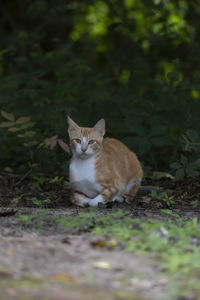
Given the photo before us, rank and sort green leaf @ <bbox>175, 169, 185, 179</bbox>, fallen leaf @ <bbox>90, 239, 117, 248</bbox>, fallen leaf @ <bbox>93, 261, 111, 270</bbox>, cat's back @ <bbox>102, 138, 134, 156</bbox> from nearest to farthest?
fallen leaf @ <bbox>93, 261, 111, 270</bbox> < fallen leaf @ <bbox>90, 239, 117, 248</bbox> < cat's back @ <bbox>102, 138, 134, 156</bbox> < green leaf @ <bbox>175, 169, 185, 179</bbox>

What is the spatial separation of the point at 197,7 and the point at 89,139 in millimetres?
6937

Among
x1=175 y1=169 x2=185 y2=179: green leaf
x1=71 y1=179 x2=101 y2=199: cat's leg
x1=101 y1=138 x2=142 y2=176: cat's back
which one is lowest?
x1=175 y1=169 x2=185 y2=179: green leaf

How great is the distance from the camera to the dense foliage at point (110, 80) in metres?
7.35

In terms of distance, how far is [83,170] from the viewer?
5.53 meters

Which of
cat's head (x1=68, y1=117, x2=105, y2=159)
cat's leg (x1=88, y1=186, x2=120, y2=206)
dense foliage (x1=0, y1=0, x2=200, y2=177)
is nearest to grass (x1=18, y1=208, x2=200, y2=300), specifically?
cat's leg (x1=88, y1=186, x2=120, y2=206)

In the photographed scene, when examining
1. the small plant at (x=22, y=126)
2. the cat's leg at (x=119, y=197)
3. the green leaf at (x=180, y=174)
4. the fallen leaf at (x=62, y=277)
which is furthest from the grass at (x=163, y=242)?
the small plant at (x=22, y=126)

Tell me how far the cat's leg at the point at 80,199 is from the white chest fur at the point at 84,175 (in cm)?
5

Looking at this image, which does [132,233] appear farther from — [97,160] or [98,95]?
[98,95]

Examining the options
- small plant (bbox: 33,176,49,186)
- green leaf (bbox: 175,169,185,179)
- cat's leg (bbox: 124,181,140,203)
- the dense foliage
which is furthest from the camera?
the dense foliage

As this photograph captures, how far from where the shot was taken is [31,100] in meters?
8.88

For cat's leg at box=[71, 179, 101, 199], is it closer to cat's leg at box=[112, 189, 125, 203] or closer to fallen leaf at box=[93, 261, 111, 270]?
cat's leg at box=[112, 189, 125, 203]

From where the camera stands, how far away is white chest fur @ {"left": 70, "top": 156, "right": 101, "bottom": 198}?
5523mm

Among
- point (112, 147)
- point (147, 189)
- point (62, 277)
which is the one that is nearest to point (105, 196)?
point (112, 147)

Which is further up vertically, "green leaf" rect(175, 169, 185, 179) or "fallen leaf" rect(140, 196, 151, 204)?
"green leaf" rect(175, 169, 185, 179)
